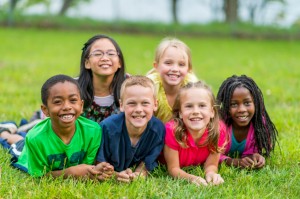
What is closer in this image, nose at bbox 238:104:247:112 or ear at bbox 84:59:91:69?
nose at bbox 238:104:247:112

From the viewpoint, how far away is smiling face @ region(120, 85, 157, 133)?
4461 mm

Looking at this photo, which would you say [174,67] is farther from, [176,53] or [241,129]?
[241,129]

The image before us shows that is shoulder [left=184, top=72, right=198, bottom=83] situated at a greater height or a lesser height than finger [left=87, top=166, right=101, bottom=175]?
greater

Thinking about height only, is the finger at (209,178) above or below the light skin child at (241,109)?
below

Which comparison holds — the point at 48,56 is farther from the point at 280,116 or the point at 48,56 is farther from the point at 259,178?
the point at 259,178

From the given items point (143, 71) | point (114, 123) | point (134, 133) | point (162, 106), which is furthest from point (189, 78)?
point (143, 71)

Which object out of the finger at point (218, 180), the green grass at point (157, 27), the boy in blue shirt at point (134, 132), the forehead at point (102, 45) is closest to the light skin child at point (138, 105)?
the boy in blue shirt at point (134, 132)

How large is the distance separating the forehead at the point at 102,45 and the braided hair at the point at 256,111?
1.15m

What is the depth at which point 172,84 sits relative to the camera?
5512mm

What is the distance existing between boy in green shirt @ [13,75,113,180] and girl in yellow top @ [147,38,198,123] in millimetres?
1077

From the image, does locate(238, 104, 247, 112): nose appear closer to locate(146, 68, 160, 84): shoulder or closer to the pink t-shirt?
the pink t-shirt

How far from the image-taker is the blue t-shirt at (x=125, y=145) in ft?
15.0

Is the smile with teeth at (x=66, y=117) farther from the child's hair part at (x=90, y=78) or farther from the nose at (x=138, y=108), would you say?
the child's hair part at (x=90, y=78)

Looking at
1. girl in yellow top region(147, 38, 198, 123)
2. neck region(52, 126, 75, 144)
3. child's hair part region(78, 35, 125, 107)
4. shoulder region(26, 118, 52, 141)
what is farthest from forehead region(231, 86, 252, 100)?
shoulder region(26, 118, 52, 141)
